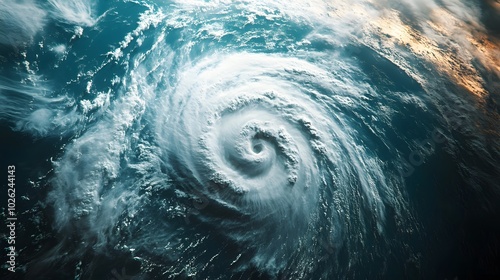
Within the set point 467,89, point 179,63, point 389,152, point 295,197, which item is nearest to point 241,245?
point 295,197

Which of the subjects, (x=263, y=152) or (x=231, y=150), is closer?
(x=231, y=150)

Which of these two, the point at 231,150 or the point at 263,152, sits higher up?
the point at 263,152

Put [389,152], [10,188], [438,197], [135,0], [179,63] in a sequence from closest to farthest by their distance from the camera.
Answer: [10,188] < [438,197] < [389,152] < [179,63] < [135,0]

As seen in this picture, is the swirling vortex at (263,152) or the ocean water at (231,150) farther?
the swirling vortex at (263,152)

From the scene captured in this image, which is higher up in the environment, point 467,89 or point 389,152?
point 467,89

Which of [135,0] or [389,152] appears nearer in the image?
[389,152]

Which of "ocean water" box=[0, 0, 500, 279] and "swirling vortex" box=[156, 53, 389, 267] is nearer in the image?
"ocean water" box=[0, 0, 500, 279]

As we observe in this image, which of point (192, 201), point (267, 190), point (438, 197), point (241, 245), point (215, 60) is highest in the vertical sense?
point (215, 60)

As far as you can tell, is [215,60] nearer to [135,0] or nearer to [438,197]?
[135,0]
